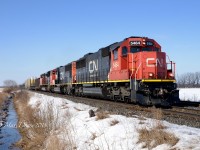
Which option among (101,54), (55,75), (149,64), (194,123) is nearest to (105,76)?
(101,54)

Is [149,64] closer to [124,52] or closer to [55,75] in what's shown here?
[124,52]

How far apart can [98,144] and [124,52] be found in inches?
357

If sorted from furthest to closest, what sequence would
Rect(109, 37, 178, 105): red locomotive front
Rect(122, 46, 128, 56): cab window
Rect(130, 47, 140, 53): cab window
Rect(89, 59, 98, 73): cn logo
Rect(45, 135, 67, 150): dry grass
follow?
→ Rect(89, 59, 98, 73): cn logo → Rect(122, 46, 128, 56): cab window → Rect(130, 47, 140, 53): cab window → Rect(109, 37, 178, 105): red locomotive front → Rect(45, 135, 67, 150): dry grass

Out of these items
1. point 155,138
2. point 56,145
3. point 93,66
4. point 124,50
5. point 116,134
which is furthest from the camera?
point 93,66

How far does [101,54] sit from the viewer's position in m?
21.6

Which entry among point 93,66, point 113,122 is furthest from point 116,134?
point 93,66

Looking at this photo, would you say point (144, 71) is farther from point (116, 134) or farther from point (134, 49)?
point (116, 134)

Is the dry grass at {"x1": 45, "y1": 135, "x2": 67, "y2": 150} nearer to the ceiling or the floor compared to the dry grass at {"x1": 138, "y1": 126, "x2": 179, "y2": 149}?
nearer to the floor

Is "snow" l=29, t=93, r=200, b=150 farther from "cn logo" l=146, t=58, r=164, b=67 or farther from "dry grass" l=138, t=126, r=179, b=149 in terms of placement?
"cn logo" l=146, t=58, r=164, b=67

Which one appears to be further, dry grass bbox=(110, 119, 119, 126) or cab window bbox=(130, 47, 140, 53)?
cab window bbox=(130, 47, 140, 53)

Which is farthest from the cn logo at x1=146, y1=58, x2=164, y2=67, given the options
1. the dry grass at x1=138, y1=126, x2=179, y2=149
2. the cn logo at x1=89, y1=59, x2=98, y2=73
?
the dry grass at x1=138, y1=126, x2=179, y2=149

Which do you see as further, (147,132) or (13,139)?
(13,139)

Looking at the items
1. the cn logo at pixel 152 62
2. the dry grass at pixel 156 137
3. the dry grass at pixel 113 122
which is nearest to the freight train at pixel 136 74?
the cn logo at pixel 152 62

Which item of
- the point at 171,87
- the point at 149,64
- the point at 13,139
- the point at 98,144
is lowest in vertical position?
the point at 13,139
